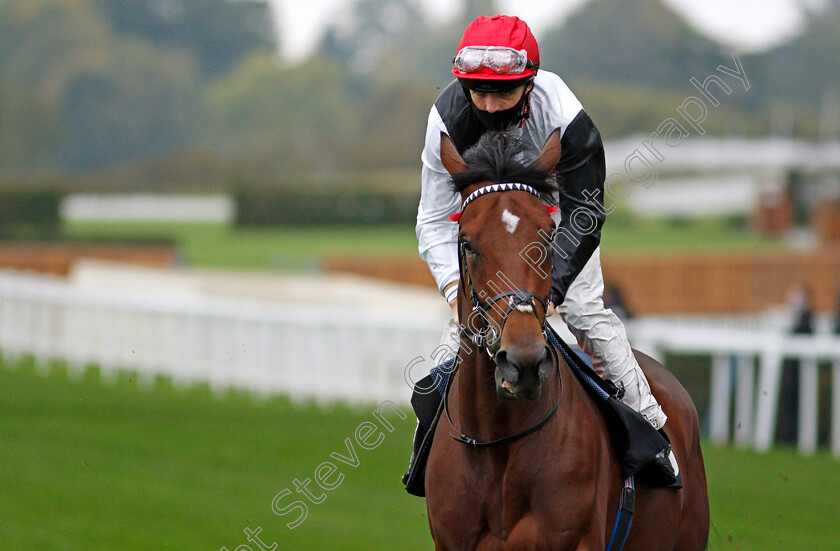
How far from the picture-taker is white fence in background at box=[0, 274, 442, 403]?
497 inches

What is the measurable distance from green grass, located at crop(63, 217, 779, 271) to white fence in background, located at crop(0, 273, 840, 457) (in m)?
12.0

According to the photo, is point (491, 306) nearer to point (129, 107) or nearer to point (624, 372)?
point (624, 372)

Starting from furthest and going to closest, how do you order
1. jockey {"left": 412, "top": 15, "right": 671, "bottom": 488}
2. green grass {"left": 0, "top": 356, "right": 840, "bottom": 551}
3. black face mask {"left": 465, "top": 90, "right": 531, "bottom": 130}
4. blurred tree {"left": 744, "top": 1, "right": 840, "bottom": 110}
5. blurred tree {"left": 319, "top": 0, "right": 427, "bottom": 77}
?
1. blurred tree {"left": 319, "top": 0, "right": 427, "bottom": 77}
2. blurred tree {"left": 744, "top": 1, "right": 840, "bottom": 110}
3. green grass {"left": 0, "top": 356, "right": 840, "bottom": 551}
4. black face mask {"left": 465, "top": 90, "right": 531, "bottom": 130}
5. jockey {"left": 412, "top": 15, "right": 671, "bottom": 488}

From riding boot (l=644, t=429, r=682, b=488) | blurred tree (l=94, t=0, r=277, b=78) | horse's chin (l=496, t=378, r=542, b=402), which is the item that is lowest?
blurred tree (l=94, t=0, r=277, b=78)

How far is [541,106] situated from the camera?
4.02 metres

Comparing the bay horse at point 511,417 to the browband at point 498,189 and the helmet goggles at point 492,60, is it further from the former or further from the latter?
the helmet goggles at point 492,60

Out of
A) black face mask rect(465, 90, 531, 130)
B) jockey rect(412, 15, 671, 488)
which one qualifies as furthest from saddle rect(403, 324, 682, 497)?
black face mask rect(465, 90, 531, 130)

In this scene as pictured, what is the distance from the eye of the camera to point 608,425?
161 inches

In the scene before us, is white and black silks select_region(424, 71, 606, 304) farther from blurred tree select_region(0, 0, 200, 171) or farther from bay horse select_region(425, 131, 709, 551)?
blurred tree select_region(0, 0, 200, 171)

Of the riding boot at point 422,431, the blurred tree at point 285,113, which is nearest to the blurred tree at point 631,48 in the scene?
the blurred tree at point 285,113

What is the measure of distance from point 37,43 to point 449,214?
40165 millimetres

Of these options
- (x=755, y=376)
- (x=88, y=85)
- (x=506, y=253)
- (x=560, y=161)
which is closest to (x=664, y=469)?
(x=560, y=161)

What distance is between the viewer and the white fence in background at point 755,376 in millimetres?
10383

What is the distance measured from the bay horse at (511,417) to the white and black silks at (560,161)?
0.74 ft
